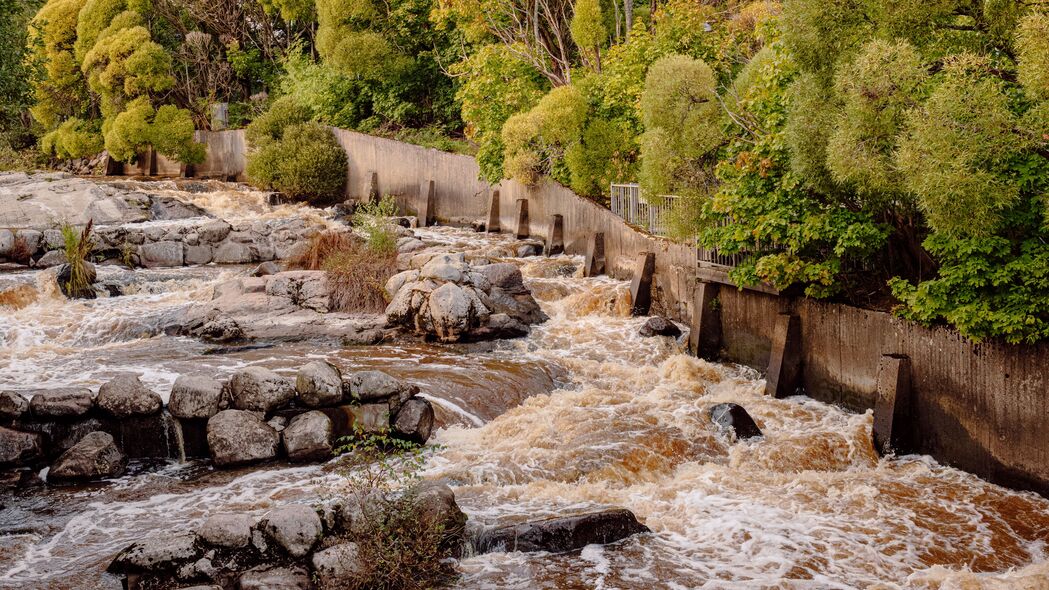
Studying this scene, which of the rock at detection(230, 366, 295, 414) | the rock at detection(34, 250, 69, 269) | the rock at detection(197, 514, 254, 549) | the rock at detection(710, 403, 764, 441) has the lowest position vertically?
the rock at detection(197, 514, 254, 549)

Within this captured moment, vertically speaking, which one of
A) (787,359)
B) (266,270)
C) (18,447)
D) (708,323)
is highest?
(266,270)

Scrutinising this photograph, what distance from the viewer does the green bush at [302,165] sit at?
27.3m

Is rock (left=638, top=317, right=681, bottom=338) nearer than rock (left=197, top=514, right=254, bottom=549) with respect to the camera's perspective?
No

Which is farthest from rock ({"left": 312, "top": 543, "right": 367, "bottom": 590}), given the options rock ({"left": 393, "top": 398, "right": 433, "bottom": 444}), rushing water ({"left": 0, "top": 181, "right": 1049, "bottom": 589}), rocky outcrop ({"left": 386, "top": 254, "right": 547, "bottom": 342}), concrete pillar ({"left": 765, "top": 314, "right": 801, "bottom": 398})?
rocky outcrop ({"left": 386, "top": 254, "right": 547, "bottom": 342})

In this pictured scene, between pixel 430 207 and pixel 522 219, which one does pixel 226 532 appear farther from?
pixel 430 207

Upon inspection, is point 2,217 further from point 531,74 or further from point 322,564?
point 322,564

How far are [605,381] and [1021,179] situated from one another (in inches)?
242

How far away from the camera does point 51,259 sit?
19500mm

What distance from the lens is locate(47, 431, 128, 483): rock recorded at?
9.27m

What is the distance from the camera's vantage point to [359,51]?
93.5 feet

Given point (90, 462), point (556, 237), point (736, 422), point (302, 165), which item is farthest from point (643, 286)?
point (302, 165)

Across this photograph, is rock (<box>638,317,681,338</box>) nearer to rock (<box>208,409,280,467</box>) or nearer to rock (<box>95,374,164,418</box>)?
rock (<box>208,409,280,467</box>)

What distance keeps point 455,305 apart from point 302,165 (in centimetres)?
1473

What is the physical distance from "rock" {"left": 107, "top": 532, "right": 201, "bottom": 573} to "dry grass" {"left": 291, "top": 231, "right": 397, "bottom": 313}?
8.61 meters
